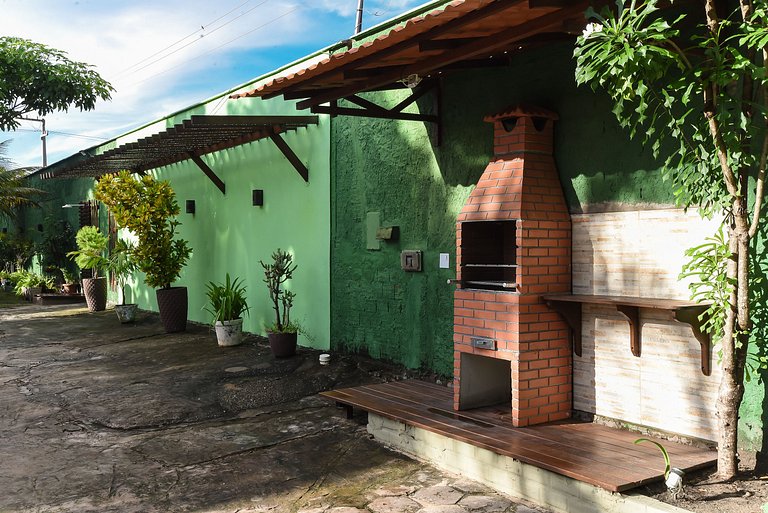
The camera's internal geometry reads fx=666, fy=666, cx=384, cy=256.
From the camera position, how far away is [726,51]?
3398mm

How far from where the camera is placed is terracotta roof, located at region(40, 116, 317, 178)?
7578mm

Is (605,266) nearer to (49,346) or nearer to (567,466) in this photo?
(567,466)

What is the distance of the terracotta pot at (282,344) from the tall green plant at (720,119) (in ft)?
15.4

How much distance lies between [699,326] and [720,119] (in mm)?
1158

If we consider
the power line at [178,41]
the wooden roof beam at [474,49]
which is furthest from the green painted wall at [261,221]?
the power line at [178,41]

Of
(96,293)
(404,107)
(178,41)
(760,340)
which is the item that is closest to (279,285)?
(404,107)

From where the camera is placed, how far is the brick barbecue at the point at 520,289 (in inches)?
170

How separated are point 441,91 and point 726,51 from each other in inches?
109

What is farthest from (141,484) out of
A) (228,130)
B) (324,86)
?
(228,130)

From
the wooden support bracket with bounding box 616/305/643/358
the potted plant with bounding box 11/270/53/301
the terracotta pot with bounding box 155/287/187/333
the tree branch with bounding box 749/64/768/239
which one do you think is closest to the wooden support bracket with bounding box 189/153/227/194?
the terracotta pot with bounding box 155/287/187/333

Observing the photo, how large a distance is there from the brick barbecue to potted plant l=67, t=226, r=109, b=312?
823 cm

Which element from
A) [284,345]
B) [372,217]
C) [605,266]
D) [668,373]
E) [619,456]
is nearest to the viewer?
[619,456]

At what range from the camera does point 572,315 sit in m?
4.45

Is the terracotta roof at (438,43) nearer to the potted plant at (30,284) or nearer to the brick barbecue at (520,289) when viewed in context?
the brick barbecue at (520,289)
